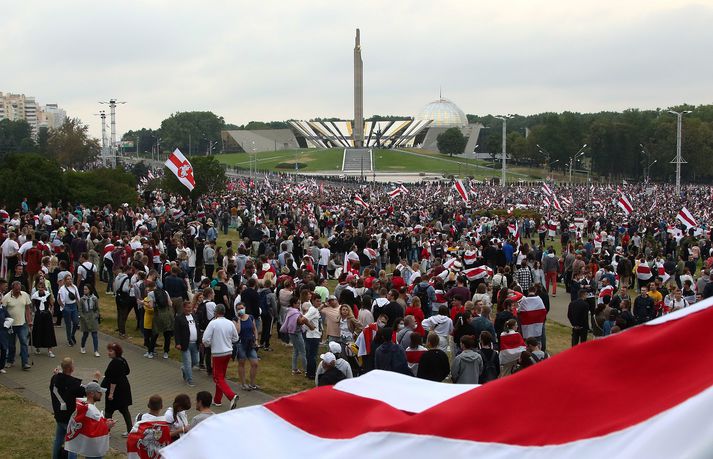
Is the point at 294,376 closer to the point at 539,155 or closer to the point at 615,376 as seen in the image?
the point at 615,376

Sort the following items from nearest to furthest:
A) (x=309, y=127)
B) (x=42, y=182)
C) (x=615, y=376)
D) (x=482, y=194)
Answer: (x=615, y=376), (x=42, y=182), (x=482, y=194), (x=309, y=127)

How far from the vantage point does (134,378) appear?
11750mm

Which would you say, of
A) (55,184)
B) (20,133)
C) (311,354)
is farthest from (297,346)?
(20,133)

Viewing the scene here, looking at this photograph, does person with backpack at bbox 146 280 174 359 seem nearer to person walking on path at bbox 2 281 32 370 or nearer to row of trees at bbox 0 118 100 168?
person walking on path at bbox 2 281 32 370

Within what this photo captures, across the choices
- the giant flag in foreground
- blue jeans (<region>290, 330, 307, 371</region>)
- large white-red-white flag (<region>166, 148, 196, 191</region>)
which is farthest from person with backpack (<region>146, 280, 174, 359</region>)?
large white-red-white flag (<region>166, 148, 196, 191</region>)

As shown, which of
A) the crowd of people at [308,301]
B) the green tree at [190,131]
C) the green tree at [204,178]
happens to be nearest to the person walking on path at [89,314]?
the crowd of people at [308,301]

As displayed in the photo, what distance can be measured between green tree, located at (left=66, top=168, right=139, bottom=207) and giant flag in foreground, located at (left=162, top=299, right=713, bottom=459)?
28582mm

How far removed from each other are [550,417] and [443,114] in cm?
17657

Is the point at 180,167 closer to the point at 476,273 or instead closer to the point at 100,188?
the point at 100,188

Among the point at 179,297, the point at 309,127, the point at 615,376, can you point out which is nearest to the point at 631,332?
the point at 615,376

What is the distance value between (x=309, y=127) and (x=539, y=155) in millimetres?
61410

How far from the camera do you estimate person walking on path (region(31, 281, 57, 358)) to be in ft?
40.2

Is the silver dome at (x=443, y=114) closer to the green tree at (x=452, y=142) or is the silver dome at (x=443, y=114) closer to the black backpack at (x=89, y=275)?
the green tree at (x=452, y=142)

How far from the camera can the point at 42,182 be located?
2914 centimetres
